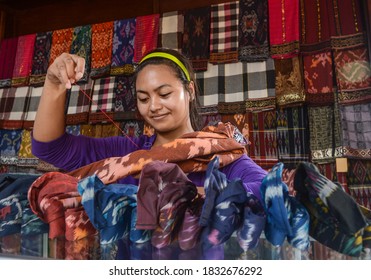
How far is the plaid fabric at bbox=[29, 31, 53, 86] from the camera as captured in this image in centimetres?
140

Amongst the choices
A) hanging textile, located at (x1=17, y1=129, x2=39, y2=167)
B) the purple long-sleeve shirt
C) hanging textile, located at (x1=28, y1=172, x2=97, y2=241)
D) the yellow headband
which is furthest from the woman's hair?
hanging textile, located at (x1=17, y1=129, x2=39, y2=167)

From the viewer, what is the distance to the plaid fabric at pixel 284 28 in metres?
1.09

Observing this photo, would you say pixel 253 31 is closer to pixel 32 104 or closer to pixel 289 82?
pixel 289 82

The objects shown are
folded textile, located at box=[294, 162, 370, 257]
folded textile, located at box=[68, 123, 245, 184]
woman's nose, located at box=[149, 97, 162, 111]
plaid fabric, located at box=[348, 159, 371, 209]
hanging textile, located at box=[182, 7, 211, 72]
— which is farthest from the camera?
hanging textile, located at box=[182, 7, 211, 72]

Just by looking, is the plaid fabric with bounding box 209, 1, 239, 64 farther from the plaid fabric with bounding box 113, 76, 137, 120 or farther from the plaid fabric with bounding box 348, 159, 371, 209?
the plaid fabric with bounding box 348, 159, 371, 209

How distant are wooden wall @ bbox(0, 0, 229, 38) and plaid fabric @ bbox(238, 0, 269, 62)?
6.7 inches

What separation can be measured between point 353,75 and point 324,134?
18 centimetres

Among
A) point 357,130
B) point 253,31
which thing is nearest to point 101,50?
point 253,31

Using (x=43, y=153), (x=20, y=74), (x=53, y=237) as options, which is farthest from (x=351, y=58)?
(x=20, y=74)

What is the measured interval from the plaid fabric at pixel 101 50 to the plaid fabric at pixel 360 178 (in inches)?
32.8

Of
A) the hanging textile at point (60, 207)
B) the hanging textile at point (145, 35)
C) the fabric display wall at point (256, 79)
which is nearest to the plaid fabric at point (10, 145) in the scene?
the fabric display wall at point (256, 79)

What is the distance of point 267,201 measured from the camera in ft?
0.85

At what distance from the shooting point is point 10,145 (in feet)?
4.56

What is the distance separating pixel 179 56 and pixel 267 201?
0.43m
